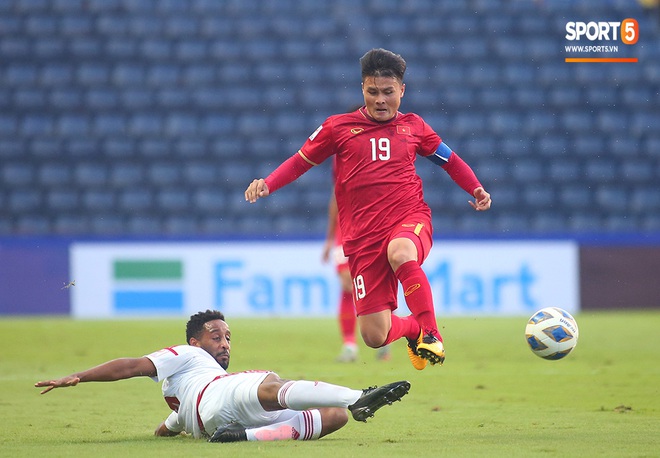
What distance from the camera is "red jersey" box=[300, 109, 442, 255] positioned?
233 inches

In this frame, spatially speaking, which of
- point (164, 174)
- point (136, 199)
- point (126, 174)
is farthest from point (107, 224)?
point (164, 174)

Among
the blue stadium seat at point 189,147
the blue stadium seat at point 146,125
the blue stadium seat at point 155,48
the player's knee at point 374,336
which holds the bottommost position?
the player's knee at point 374,336

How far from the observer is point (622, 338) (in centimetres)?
1161

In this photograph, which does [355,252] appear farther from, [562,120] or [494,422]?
[562,120]

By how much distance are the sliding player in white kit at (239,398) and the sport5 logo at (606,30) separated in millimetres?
14137

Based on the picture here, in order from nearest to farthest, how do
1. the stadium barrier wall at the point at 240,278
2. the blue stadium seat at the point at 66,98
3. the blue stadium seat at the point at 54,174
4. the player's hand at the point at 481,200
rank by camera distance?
the player's hand at the point at 481,200 < the stadium barrier wall at the point at 240,278 < the blue stadium seat at the point at 54,174 < the blue stadium seat at the point at 66,98

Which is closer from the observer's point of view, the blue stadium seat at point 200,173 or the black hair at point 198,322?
the black hair at point 198,322

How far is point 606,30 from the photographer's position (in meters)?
18.8

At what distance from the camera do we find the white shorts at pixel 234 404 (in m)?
4.93

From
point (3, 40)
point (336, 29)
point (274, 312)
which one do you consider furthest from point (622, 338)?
point (3, 40)

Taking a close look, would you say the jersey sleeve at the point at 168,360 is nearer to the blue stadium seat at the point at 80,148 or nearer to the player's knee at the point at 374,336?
the player's knee at the point at 374,336

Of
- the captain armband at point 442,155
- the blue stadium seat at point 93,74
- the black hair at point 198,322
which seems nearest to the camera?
the black hair at point 198,322

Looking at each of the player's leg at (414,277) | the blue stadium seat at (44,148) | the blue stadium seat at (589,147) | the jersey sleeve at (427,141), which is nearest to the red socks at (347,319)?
the jersey sleeve at (427,141)

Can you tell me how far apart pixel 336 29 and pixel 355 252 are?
1286cm
